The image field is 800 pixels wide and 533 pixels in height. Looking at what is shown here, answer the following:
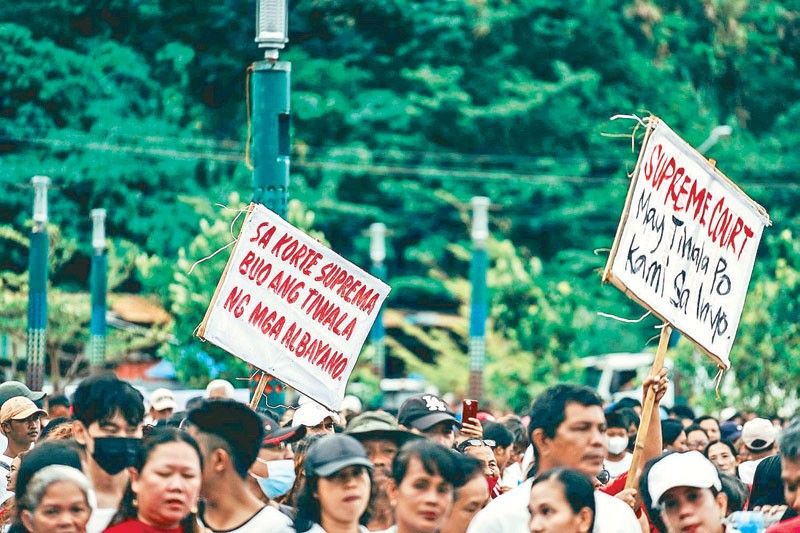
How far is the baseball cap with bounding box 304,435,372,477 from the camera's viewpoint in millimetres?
7066

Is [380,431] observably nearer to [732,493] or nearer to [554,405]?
[554,405]

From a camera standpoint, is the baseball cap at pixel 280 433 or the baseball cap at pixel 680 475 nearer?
the baseball cap at pixel 680 475

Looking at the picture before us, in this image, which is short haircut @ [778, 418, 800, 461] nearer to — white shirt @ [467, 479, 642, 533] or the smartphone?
white shirt @ [467, 479, 642, 533]

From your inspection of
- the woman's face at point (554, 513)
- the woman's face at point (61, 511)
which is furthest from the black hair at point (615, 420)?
the woman's face at point (61, 511)

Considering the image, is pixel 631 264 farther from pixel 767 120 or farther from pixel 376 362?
pixel 767 120

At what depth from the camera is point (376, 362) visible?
30375 millimetres

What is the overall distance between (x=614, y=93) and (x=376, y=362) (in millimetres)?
11792

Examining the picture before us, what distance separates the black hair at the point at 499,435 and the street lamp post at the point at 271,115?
9.12ft

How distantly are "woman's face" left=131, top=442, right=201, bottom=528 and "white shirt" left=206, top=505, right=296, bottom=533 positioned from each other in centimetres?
23

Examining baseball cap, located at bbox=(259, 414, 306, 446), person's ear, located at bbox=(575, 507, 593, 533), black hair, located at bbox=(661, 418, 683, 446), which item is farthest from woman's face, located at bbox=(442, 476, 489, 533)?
black hair, located at bbox=(661, 418, 683, 446)

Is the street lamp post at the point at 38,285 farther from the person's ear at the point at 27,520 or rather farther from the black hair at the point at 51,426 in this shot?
the person's ear at the point at 27,520

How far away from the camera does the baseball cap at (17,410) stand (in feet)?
34.7

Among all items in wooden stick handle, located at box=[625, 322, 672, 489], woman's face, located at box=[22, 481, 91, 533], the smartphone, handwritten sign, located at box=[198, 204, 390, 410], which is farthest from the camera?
handwritten sign, located at box=[198, 204, 390, 410]

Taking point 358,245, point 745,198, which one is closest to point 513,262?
point 358,245
